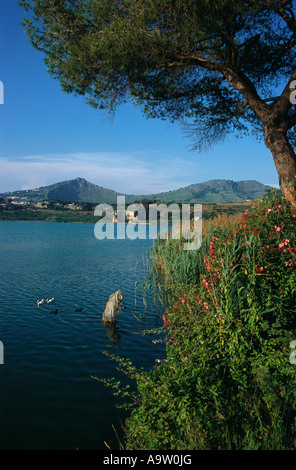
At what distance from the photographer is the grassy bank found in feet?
11.8

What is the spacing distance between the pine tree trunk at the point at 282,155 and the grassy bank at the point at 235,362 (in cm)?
267

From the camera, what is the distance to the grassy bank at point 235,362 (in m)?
3.61

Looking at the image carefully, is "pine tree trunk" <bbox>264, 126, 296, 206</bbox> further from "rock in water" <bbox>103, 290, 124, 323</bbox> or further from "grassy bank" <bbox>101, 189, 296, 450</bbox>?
"rock in water" <bbox>103, 290, 124, 323</bbox>

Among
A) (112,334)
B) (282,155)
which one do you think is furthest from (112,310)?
(282,155)

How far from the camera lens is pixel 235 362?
4598 millimetres

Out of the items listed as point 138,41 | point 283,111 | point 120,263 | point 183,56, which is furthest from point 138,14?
point 120,263

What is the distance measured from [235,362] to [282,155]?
690 cm

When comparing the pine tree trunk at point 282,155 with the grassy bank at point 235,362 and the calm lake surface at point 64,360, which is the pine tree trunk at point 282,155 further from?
the calm lake surface at point 64,360

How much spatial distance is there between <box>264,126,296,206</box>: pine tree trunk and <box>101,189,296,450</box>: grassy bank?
267cm

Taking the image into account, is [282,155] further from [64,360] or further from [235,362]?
[64,360]

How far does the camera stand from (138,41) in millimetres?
8641

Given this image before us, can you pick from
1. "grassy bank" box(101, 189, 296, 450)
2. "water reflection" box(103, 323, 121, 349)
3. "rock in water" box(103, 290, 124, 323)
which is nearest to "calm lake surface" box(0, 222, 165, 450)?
"water reflection" box(103, 323, 121, 349)

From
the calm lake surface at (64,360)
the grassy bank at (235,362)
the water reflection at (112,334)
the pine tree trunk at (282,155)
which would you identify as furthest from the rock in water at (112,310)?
the pine tree trunk at (282,155)

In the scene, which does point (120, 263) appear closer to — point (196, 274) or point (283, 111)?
point (196, 274)
